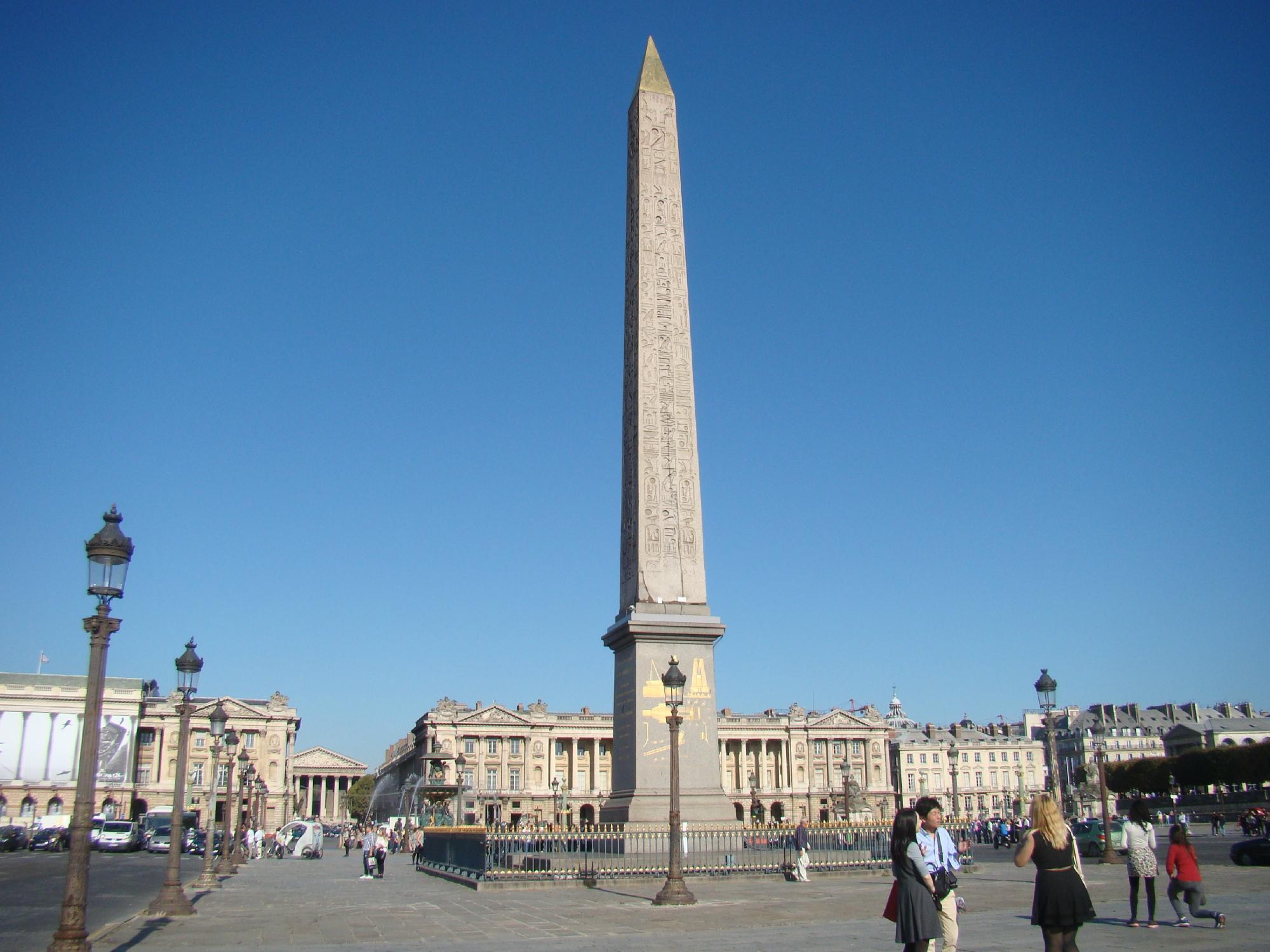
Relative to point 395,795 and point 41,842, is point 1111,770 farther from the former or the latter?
point 41,842

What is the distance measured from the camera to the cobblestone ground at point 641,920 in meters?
12.1

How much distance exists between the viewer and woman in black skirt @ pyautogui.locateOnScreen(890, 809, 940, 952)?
7.26 meters

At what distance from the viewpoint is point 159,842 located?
49031mm

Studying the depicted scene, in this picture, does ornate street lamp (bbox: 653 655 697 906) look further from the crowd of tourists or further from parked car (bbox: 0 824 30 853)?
parked car (bbox: 0 824 30 853)

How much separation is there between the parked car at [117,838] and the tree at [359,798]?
93612 mm

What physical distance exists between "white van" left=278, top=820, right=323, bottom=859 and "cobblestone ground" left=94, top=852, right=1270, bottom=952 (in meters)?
28.5

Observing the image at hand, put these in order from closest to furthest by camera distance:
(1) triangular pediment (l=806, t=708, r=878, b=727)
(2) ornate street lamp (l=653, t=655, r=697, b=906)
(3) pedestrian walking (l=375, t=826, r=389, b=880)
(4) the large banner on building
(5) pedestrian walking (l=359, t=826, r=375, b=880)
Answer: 1. (2) ornate street lamp (l=653, t=655, r=697, b=906)
2. (3) pedestrian walking (l=375, t=826, r=389, b=880)
3. (5) pedestrian walking (l=359, t=826, r=375, b=880)
4. (4) the large banner on building
5. (1) triangular pediment (l=806, t=708, r=878, b=727)

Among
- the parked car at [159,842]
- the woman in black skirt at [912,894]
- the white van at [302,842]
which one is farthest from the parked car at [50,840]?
the woman in black skirt at [912,894]

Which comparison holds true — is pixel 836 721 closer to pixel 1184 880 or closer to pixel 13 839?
pixel 13 839

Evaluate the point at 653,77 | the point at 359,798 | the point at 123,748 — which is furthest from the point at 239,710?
the point at 653,77

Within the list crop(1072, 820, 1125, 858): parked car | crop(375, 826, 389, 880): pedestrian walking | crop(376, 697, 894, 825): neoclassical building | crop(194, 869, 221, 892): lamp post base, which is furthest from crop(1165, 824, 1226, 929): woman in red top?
crop(376, 697, 894, 825): neoclassical building

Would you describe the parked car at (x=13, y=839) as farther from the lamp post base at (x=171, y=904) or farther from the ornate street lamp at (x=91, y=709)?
the ornate street lamp at (x=91, y=709)

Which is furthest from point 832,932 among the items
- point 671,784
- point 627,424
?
point 627,424

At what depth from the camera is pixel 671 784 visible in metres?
16.5
